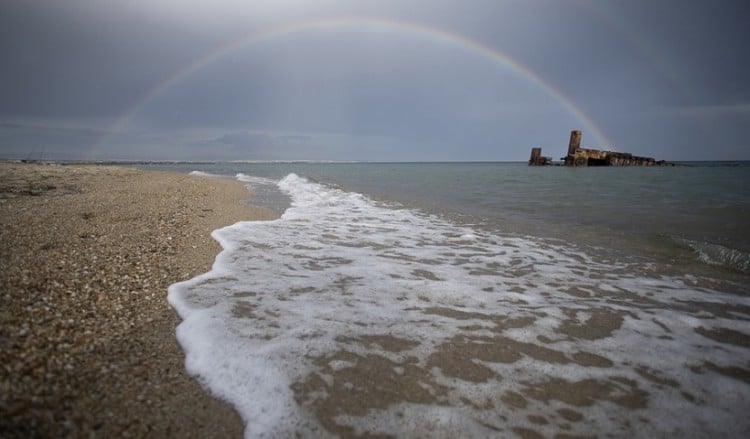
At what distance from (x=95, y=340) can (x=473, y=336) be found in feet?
11.4

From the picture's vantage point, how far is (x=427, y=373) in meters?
2.75

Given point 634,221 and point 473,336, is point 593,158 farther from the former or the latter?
point 473,336

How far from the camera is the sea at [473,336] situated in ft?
7.68

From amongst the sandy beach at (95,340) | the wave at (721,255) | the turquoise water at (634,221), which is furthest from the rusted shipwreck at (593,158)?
the sandy beach at (95,340)

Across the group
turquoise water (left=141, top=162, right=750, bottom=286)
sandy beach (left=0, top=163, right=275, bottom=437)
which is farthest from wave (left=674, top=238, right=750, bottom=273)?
sandy beach (left=0, top=163, right=275, bottom=437)

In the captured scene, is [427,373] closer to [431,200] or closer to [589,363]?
[589,363]

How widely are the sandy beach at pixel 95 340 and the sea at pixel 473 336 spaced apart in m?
0.22

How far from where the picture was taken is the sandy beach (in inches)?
79.1

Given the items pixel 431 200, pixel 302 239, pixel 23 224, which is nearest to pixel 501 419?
pixel 302 239

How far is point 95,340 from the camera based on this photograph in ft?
8.98

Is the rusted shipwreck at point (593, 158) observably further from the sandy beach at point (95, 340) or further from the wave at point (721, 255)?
the sandy beach at point (95, 340)

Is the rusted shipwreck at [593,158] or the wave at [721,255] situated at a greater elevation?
the rusted shipwreck at [593,158]

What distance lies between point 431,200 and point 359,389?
13.7 m

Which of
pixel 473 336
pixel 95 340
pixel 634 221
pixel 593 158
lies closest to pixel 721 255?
pixel 634 221
